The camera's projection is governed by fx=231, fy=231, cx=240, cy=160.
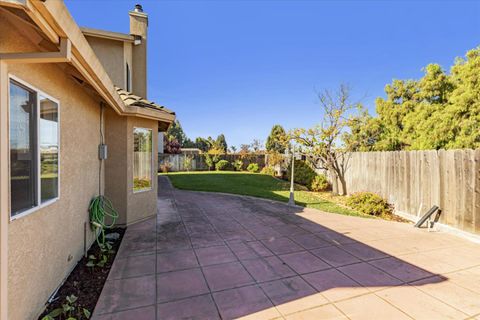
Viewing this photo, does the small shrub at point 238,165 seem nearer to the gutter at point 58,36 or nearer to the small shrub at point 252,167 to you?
the small shrub at point 252,167

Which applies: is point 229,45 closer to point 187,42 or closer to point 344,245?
point 187,42

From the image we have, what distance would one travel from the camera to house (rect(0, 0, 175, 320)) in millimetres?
2018

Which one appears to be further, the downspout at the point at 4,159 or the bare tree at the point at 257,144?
the bare tree at the point at 257,144

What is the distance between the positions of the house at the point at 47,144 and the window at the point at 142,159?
482 mm

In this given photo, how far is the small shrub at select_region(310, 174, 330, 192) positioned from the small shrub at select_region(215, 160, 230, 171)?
A: 1281 centimetres

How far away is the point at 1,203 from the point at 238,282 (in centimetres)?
297

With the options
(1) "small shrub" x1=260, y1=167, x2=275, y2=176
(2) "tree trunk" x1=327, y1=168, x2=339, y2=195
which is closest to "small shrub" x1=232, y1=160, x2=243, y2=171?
(1) "small shrub" x1=260, y1=167, x2=275, y2=176

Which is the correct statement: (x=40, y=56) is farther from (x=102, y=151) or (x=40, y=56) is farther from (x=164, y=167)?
(x=164, y=167)

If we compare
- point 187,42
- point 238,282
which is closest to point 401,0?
point 187,42

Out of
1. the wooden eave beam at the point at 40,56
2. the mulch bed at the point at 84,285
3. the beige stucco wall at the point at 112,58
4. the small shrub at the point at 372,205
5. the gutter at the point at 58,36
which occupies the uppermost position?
the beige stucco wall at the point at 112,58

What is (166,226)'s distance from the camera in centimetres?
629

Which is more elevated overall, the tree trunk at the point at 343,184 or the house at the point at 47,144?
the house at the point at 47,144

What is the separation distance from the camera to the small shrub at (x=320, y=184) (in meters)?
12.8

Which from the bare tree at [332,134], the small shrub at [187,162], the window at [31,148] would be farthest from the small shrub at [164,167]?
the window at [31,148]
